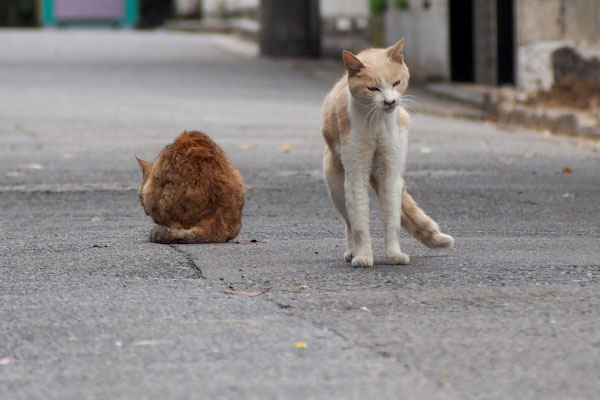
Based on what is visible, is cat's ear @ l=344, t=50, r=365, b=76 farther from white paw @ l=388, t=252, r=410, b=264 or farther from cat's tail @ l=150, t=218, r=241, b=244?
cat's tail @ l=150, t=218, r=241, b=244

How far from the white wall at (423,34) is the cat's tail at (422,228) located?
53.8 feet

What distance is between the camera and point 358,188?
5980 millimetres

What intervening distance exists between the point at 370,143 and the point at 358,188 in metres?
0.24

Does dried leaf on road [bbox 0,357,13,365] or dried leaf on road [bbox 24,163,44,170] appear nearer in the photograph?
dried leaf on road [bbox 0,357,13,365]

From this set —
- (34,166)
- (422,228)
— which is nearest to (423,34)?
(34,166)

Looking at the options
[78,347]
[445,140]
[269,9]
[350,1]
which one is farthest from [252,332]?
[350,1]

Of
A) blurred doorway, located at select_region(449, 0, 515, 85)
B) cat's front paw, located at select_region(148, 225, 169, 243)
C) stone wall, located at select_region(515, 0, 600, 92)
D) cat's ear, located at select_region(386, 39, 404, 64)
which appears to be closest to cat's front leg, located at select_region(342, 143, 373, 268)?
cat's ear, located at select_region(386, 39, 404, 64)

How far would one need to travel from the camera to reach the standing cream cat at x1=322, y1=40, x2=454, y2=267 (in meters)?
5.93

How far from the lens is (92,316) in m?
5.08

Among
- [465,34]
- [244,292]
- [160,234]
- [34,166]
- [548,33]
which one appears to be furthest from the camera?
[465,34]

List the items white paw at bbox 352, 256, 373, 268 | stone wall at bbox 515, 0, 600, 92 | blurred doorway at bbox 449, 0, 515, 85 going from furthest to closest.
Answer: blurred doorway at bbox 449, 0, 515, 85 → stone wall at bbox 515, 0, 600, 92 → white paw at bbox 352, 256, 373, 268

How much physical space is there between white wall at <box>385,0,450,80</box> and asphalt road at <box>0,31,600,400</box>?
33.3 ft

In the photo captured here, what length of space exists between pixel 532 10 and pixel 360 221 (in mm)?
13573

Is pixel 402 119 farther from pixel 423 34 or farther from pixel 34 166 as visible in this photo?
pixel 423 34
